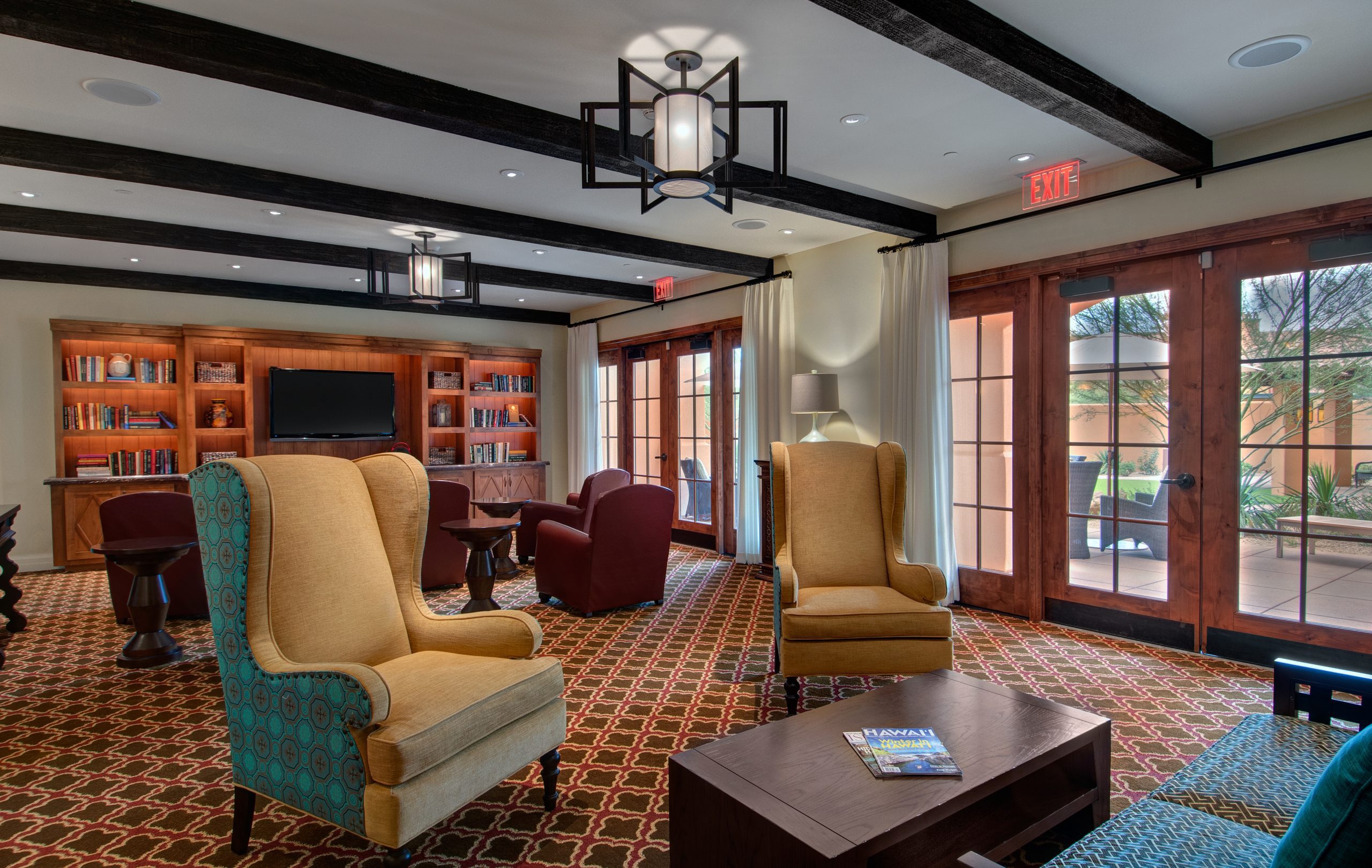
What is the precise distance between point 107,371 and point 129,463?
893 mm

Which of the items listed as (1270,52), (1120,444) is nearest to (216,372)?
(1120,444)

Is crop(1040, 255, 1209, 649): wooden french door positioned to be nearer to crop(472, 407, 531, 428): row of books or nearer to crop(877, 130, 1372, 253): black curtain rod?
crop(877, 130, 1372, 253): black curtain rod

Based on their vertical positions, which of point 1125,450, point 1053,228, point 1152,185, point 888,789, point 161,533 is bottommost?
point 888,789

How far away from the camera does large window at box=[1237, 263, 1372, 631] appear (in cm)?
333

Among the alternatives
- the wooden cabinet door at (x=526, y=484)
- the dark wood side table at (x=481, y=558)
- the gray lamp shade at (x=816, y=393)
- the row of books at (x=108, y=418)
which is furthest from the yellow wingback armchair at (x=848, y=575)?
the row of books at (x=108, y=418)

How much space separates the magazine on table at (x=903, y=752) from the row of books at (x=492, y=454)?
7413 mm

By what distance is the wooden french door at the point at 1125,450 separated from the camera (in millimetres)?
3861

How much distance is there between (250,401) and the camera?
7.19 meters

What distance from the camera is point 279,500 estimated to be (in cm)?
214

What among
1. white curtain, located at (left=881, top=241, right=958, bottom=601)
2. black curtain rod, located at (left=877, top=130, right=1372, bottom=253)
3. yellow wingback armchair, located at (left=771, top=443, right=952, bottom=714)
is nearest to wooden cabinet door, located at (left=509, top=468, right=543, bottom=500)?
white curtain, located at (left=881, top=241, right=958, bottom=601)

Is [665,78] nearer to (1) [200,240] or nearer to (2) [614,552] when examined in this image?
(2) [614,552]

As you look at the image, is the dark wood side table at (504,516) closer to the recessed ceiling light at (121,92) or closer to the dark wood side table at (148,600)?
the dark wood side table at (148,600)

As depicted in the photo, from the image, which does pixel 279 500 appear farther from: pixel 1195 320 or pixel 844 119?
pixel 1195 320

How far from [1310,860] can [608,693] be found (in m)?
2.82
